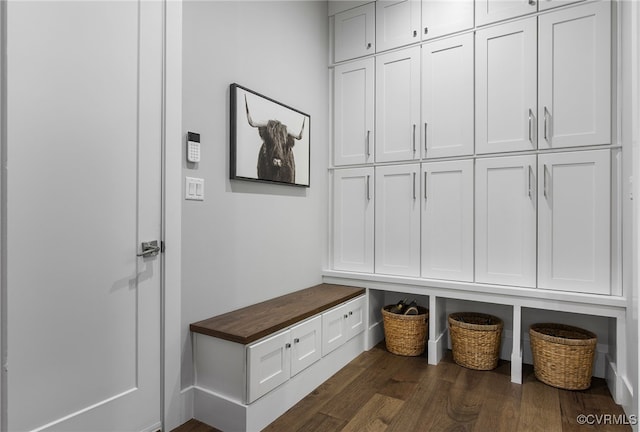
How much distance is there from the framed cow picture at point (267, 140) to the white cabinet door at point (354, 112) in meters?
0.35

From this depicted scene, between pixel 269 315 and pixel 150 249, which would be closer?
pixel 150 249

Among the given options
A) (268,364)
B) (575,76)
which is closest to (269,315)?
(268,364)

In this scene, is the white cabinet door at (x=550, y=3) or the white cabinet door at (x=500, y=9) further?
the white cabinet door at (x=500, y=9)

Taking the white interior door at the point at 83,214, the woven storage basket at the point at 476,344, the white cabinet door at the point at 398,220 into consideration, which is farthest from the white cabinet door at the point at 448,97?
the white interior door at the point at 83,214

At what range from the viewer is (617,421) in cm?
178

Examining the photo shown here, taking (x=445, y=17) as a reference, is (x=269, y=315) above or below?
below

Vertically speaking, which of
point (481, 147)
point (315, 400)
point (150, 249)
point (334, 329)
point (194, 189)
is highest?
point (481, 147)

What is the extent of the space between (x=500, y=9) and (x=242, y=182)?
6.64 ft

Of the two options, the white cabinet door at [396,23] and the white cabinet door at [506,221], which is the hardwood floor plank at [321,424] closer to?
the white cabinet door at [506,221]

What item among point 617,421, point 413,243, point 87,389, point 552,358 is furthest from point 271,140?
point 617,421

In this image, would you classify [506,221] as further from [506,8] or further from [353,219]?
[506,8]

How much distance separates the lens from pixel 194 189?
6.09 ft

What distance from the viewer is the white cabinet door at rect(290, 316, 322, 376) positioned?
6.47 ft

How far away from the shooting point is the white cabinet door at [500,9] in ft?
7.41
